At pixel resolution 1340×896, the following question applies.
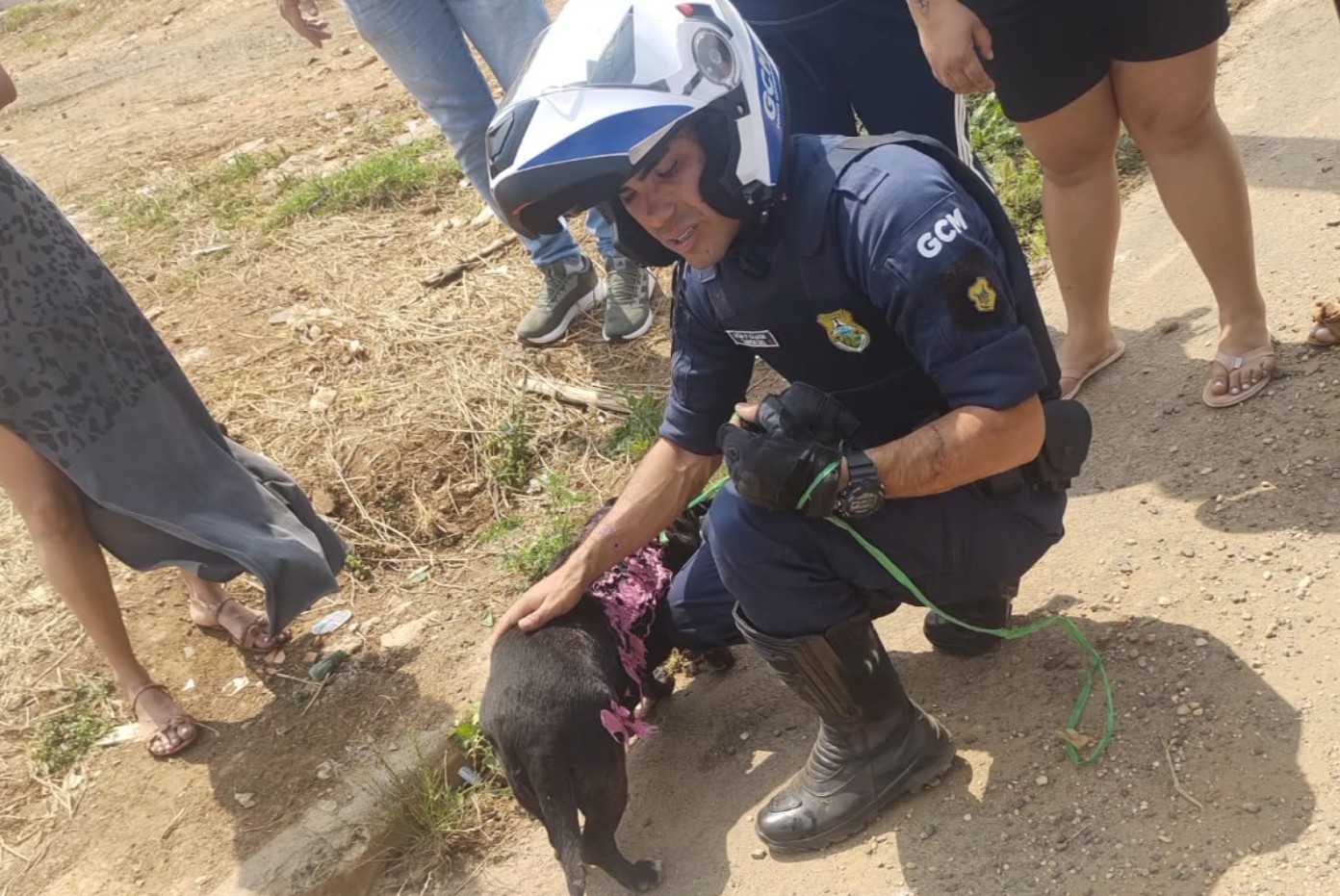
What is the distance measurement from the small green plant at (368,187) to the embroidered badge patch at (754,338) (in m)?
4.23

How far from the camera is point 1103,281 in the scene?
3574mm

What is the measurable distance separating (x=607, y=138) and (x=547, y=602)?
113 centimetres

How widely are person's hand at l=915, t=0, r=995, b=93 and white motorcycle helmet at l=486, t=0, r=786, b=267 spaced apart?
77 cm

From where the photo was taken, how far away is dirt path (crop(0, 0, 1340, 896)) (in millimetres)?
2484

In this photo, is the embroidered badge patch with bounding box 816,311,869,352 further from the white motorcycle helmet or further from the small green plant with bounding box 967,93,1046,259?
the small green plant with bounding box 967,93,1046,259

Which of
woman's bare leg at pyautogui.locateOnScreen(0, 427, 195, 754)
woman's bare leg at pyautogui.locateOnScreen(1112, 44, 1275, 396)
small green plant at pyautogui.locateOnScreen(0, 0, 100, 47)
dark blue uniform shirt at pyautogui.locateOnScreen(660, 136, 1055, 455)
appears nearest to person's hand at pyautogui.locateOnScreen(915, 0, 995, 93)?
woman's bare leg at pyautogui.locateOnScreen(1112, 44, 1275, 396)

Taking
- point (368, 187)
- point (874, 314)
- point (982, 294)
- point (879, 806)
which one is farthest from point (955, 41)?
point (368, 187)

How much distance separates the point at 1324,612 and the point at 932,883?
1.06 meters

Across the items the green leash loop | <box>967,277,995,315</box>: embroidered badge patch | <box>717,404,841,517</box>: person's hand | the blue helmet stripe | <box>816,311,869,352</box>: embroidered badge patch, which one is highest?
the blue helmet stripe

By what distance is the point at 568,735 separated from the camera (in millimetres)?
2705

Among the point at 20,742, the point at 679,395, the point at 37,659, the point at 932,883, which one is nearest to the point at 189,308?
the point at 37,659

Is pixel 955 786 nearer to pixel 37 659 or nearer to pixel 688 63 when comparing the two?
Answer: pixel 688 63

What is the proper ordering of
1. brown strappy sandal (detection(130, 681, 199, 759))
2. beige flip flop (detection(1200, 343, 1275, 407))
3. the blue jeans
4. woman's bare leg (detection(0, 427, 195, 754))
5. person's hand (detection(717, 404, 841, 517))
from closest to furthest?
person's hand (detection(717, 404, 841, 517)), woman's bare leg (detection(0, 427, 195, 754)), beige flip flop (detection(1200, 343, 1275, 407)), brown strappy sandal (detection(130, 681, 199, 759)), the blue jeans

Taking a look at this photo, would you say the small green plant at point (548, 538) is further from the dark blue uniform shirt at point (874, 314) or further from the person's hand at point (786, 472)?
the person's hand at point (786, 472)
